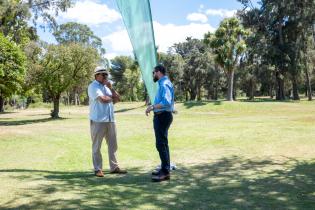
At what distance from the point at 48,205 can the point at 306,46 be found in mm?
50659

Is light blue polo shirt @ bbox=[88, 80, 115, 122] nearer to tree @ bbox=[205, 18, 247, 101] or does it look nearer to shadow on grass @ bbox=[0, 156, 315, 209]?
shadow on grass @ bbox=[0, 156, 315, 209]

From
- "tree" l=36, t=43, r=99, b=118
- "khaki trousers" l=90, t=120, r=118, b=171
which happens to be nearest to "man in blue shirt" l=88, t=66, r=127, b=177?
"khaki trousers" l=90, t=120, r=118, b=171

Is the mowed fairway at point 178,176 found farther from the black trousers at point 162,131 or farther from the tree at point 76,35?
the tree at point 76,35

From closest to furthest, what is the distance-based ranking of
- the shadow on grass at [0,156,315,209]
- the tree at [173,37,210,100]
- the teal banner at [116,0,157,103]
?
the shadow on grass at [0,156,315,209] → the teal banner at [116,0,157,103] → the tree at [173,37,210,100]

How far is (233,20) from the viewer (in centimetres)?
4288

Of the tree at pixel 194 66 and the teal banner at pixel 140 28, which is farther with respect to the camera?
the tree at pixel 194 66

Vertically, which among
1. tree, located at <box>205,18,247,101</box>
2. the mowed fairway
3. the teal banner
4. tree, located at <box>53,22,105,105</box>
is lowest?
the mowed fairway

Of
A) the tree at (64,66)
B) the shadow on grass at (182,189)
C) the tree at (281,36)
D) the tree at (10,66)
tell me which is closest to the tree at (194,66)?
the tree at (281,36)

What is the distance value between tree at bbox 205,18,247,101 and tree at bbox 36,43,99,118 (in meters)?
16.3

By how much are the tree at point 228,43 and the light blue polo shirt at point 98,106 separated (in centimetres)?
3607

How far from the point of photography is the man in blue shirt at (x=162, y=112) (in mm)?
7008

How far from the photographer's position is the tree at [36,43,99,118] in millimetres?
29547

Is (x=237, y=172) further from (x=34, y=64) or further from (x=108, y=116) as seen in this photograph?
(x=34, y=64)

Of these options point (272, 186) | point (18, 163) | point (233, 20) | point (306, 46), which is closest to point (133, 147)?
point (18, 163)
